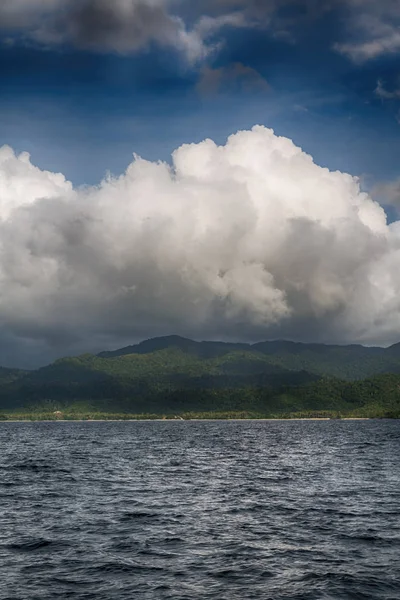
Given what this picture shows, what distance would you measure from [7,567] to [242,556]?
15.9 metres

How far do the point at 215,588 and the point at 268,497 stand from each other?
37239 mm

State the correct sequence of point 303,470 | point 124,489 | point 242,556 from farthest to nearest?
point 303,470 → point 124,489 → point 242,556

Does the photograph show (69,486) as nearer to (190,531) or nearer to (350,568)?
(190,531)

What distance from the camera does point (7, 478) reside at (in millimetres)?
92375

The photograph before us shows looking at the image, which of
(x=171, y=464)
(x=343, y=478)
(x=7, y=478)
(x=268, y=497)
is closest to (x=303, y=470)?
(x=343, y=478)

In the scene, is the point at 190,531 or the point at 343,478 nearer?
the point at 190,531

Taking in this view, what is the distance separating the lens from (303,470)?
103m

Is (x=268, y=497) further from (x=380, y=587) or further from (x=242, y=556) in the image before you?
(x=380, y=587)

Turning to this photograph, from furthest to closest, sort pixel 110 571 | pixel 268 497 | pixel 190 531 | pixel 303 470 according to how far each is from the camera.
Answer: pixel 303 470 < pixel 268 497 < pixel 190 531 < pixel 110 571

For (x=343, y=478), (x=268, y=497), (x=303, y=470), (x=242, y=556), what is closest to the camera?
(x=242, y=556)

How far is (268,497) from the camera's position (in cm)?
7138

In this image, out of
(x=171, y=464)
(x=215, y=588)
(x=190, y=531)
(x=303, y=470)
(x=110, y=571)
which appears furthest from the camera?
(x=171, y=464)

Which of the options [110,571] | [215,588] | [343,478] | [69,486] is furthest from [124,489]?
[215,588]

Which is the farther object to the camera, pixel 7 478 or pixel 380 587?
pixel 7 478
